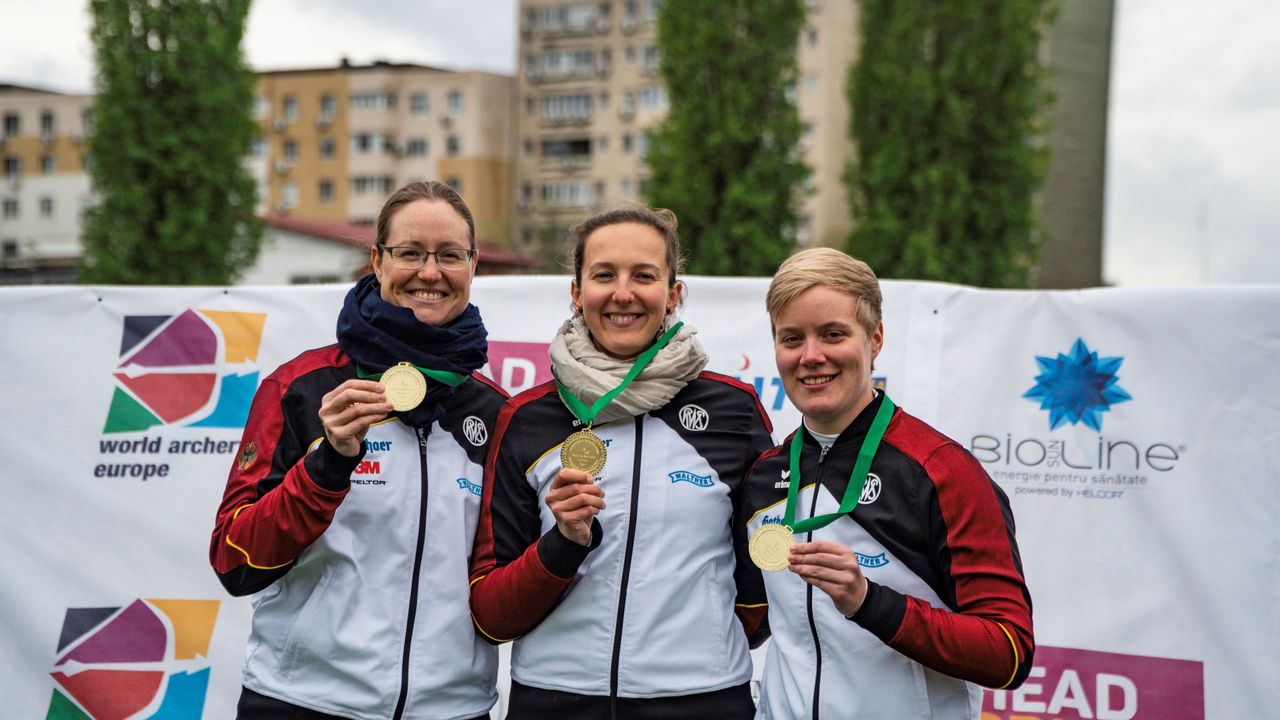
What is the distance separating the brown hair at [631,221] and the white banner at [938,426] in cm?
182

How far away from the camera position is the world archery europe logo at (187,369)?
5.00m

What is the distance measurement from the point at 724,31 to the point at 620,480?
13240mm

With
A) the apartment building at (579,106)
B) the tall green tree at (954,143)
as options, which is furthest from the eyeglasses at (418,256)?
the apartment building at (579,106)

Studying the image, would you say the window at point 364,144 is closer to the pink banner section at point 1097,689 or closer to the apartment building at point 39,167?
the apartment building at point 39,167

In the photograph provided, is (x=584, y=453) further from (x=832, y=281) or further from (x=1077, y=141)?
(x=1077, y=141)

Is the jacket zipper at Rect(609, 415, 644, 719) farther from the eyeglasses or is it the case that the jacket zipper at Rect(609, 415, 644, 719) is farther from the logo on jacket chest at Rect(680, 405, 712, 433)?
the eyeglasses

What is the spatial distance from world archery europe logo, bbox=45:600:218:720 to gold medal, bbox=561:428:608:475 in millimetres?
2895

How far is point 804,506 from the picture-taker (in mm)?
2756

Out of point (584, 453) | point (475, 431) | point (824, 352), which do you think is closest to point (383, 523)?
point (475, 431)

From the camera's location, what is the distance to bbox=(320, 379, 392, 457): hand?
2660 mm

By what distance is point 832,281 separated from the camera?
2.69 m

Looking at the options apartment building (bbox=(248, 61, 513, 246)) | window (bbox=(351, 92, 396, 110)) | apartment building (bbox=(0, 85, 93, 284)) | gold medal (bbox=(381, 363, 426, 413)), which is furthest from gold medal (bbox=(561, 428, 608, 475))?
apartment building (bbox=(0, 85, 93, 284))

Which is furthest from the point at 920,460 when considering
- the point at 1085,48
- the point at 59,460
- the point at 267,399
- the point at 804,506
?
the point at 1085,48

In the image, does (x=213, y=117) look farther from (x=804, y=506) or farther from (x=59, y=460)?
(x=804, y=506)
